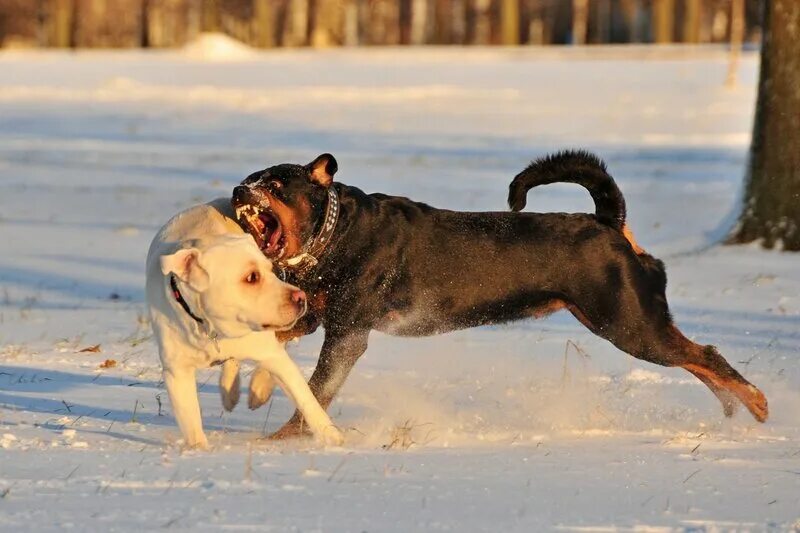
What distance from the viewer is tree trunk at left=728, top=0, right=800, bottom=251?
40.9 ft

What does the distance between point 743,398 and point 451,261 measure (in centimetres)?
152

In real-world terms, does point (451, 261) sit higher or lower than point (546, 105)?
A: higher

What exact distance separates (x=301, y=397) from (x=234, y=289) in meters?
0.57

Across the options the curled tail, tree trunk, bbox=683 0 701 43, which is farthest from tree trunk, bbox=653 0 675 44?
the curled tail

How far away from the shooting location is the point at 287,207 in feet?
22.1

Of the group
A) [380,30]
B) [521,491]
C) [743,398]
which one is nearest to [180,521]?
[521,491]

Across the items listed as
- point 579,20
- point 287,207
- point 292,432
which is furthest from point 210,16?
point 292,432

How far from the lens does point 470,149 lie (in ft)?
76.3

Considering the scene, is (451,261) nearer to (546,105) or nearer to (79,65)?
(546,105)

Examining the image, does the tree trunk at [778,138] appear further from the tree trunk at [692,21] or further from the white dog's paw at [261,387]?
the tree trunk at [692,21]

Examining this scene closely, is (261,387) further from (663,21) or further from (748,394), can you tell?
(663,21)

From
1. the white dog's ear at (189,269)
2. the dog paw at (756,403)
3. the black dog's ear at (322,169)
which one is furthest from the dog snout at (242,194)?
the dog paw at (756,403)

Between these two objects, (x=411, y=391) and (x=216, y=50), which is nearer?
(x=411, y=391)

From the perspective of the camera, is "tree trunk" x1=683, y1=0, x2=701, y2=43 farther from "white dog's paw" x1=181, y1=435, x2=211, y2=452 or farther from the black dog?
"white dog's paw" x1=181, y1=435, x2=211, y2=452
